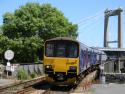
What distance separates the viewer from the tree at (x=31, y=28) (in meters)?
55.0

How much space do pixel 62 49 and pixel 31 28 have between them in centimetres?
3069

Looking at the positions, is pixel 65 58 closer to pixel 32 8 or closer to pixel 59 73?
pixel 59 73

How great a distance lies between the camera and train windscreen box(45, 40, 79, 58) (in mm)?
26531

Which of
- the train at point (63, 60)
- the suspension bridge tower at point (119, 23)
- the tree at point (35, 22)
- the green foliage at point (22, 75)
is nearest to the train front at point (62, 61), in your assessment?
the train at point (63, 60)

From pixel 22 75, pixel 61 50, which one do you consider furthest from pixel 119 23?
pixel 61 50

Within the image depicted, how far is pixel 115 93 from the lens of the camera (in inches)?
912

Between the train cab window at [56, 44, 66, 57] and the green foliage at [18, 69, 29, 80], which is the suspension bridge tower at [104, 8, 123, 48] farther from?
the train cab window at [56, 44, 66, 57]

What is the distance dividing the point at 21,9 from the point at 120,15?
38722 millimetres

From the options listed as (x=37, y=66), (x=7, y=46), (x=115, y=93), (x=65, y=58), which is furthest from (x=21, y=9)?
(x=115, y=93)

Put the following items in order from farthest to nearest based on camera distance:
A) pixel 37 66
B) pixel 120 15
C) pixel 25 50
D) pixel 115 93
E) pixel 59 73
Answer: pixel 120 15 → pixel 25 50 → pixel 37 66 → pixel 59 73 → pixel 115 93

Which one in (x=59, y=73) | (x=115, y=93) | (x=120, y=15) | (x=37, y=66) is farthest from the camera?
(x=120, y=15)

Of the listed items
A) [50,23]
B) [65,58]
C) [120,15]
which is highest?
[120,15]

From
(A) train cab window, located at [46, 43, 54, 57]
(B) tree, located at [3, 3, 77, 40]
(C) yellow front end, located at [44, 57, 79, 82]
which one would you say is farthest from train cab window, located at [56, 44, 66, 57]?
(B) tree, located at [3, 3, 77, 40]

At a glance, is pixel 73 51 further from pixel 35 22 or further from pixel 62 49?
pixel 35 22
